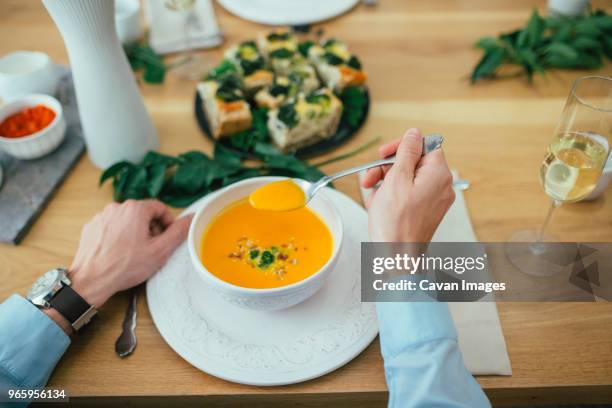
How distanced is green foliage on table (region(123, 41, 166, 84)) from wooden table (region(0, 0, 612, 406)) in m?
0.03

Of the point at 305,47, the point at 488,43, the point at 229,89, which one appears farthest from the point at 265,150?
the point at 488,43

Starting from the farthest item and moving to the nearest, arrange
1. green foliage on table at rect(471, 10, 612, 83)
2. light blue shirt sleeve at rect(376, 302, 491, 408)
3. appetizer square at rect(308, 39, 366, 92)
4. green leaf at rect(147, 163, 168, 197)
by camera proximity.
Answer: green foliage on table at rect(471, 10, 612, 83), appetizer square at rect(308, 39, 366, 92), green leaf at rect(147, 163, 168, 197), light blue shirt sleeve at rect(376, 302, 491, 408)

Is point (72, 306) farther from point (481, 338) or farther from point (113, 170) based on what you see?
point (481, 338)

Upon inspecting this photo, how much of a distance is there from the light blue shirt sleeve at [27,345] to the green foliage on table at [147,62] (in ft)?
2.67

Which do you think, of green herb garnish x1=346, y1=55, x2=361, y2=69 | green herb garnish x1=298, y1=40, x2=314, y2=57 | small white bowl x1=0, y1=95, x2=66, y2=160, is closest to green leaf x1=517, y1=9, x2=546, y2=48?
green herb garnish x1=346, y1=55, x2=361, y2=69

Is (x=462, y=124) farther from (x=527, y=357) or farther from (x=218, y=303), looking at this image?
(x=218, y=303)

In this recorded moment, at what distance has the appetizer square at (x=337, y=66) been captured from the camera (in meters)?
1.37

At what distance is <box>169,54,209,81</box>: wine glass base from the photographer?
4.96 ft

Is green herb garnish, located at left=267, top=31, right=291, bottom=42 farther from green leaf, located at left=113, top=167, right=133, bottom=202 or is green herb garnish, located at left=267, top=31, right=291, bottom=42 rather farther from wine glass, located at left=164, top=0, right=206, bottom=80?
green leaf, located at left=113, top=167, right=133, bottom=202

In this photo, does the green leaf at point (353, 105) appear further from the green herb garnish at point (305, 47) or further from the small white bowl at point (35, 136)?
the small white bowl at point (35, 136)

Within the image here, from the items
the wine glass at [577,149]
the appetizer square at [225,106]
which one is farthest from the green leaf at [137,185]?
the wine glass at [577,149]

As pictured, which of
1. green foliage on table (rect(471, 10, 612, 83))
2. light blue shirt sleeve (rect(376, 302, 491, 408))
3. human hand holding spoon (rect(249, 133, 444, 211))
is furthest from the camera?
green foliage on table (rect(471, 10, 612, 83))

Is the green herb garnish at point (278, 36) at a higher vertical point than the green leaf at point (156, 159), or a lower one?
higher

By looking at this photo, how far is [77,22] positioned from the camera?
3.25 ft
